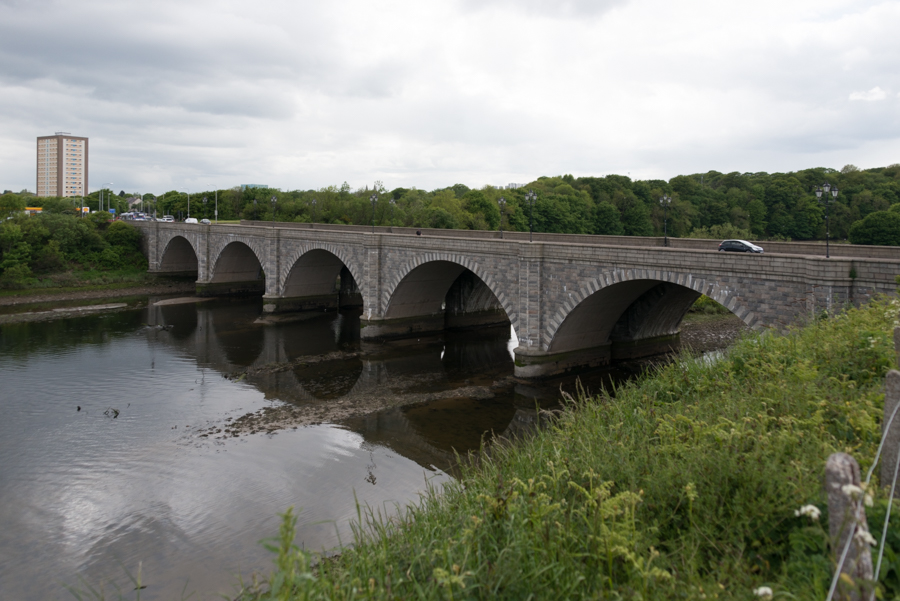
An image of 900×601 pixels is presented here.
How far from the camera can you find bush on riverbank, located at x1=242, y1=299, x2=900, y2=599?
18.3 ft

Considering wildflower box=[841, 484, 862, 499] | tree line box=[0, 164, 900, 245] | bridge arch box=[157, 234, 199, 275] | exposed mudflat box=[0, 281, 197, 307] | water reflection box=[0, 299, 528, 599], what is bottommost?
water reflection box=[0, 299, 528, 599]

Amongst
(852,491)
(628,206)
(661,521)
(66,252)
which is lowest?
(661,521)

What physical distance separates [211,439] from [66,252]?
5078 centimetres

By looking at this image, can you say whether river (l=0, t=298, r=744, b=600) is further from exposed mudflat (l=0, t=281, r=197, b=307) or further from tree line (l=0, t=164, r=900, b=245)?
tree line (l=0, t=164, r=900, b=245)

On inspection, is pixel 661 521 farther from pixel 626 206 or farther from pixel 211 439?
pixel 626 206

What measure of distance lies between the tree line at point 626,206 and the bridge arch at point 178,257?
32.4 ft

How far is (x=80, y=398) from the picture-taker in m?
25.5

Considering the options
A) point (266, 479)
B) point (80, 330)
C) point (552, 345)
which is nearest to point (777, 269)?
point (552, 345)

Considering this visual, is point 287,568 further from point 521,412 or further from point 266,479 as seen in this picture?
point 521,412

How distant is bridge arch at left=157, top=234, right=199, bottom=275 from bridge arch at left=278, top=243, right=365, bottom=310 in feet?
69.8

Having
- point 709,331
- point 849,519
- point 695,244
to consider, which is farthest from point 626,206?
point 849,519

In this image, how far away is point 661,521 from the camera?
6.88 metres

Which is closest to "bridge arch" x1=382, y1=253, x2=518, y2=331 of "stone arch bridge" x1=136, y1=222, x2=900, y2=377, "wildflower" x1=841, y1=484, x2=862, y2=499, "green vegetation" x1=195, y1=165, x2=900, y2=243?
"stone arch bridge" x1=136, y1=222, x2=900, y2=377

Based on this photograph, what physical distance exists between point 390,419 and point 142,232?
54.7 metres
